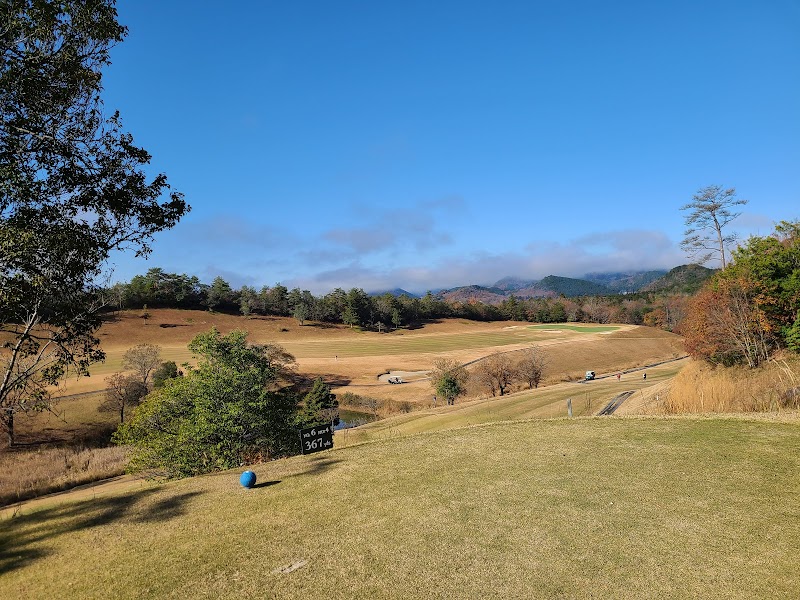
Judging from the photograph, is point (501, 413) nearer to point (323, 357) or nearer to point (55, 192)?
point (55, 192)

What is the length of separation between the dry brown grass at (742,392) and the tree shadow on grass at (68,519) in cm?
1672

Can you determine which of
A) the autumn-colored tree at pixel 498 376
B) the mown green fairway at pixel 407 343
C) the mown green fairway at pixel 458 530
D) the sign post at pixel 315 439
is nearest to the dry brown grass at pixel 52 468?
the sign post at pixel 315 439

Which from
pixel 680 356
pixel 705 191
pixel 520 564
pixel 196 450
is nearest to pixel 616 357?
pixel 680 356

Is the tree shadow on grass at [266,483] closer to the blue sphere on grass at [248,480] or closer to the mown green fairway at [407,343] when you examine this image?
the blue sphere on grass at [248,480]

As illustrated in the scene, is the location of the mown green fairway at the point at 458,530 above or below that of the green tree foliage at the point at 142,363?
below

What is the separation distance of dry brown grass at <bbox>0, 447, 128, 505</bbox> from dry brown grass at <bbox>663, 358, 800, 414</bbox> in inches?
1289

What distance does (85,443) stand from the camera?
37.1m

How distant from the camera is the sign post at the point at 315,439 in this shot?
13.7 meters

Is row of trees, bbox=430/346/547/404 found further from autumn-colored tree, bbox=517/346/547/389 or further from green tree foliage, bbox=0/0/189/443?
green tree foliage, bbox=0/0/189/443

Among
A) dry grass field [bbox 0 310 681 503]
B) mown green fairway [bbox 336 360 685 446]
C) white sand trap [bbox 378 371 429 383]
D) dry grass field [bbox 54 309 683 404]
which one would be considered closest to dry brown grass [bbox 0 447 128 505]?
dry grass field [bbox 0 310 681 503]

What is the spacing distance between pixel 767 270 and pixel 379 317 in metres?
108

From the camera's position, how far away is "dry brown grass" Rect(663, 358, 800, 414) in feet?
49.4

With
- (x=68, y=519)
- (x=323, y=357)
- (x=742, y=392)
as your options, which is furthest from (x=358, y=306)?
(x=68, y=519)

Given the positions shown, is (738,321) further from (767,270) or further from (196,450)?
(196,450)
